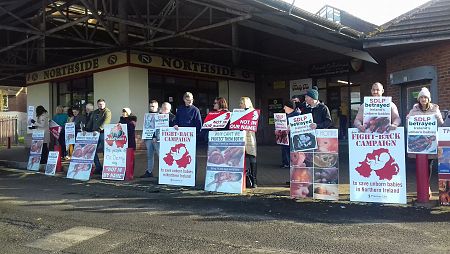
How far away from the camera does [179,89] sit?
1766 cm

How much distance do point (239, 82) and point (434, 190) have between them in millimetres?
12891

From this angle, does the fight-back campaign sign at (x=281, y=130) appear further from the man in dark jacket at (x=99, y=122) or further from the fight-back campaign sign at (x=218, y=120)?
the man in dark jacket at (x=99, y=122)

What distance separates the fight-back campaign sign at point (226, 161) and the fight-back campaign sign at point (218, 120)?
0.15 meters

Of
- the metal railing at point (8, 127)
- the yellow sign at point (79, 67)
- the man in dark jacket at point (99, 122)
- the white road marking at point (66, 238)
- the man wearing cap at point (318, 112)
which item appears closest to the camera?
the white road marking at point (66, 238)

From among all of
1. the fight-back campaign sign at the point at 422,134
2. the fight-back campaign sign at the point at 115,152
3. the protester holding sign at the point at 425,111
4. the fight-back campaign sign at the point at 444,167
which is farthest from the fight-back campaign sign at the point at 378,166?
the fight-back campaign sign at the point at 115,152

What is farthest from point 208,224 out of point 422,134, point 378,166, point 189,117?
point 422,134

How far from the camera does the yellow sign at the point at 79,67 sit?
1542 centimetres

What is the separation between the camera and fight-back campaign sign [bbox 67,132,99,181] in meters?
10.1

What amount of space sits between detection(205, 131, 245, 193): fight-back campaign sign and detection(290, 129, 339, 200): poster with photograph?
1.08 meters

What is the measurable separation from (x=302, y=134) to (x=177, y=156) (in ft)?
9.21

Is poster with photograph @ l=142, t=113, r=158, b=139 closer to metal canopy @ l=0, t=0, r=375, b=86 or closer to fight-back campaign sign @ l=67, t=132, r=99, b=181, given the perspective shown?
fight-back campaign sign @ l=67, t=132, r=99, b=181

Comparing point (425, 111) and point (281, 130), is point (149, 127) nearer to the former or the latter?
point (281, 130)

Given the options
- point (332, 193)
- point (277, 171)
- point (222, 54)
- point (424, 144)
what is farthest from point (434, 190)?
point (222, 54)

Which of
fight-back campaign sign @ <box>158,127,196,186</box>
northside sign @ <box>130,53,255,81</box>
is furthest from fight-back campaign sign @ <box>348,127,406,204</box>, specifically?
northside sign @ <box>130,53,255,81</box>
